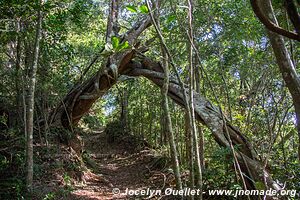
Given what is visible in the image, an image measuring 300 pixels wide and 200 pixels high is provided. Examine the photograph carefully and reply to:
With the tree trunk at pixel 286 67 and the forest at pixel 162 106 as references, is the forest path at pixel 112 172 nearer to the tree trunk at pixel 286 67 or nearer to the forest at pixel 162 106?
the forest at pixel 162 106

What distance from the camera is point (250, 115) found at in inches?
281

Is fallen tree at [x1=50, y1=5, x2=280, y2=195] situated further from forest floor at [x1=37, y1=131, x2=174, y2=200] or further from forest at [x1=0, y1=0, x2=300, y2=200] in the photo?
forest floor at [x1=37, y1=131, x2=174, y2=200]

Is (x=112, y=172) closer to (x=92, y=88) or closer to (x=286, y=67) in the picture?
(x=92, y=88)

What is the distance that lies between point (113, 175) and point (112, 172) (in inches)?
17.9

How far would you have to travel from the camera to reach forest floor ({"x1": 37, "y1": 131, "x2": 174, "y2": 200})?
6629 millimetres

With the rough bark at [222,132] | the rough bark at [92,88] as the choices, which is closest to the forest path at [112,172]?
the rough bark at [92,88]

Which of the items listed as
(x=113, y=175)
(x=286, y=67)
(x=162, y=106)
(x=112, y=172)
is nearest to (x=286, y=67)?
(x=286, y=67)

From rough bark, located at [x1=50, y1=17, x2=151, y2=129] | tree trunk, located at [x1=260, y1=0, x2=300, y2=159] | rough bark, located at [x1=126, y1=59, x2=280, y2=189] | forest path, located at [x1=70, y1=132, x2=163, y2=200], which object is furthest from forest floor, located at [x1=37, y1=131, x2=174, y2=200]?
tree trunk, located at [x1=260, y1=0, x2=300, y2=159]

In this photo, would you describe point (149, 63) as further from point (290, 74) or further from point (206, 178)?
point (290, 74)

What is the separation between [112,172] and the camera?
33.2ft

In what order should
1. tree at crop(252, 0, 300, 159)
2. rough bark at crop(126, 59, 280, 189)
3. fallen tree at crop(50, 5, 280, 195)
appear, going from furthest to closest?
fallen tree at crop(50, 5, 280, 195) < rough bark at crop(126, 59, 280, 189) < tree at crop(252, 0, 300, 159)

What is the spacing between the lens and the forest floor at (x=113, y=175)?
6.63m

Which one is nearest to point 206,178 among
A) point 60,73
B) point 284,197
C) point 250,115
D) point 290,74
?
point 284,197

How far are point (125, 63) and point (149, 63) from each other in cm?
68
